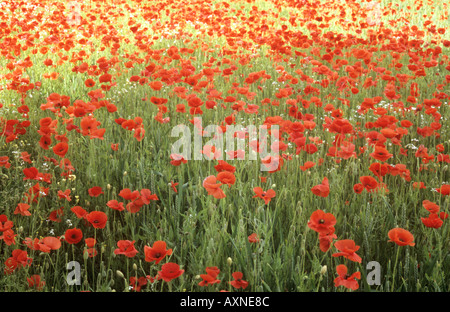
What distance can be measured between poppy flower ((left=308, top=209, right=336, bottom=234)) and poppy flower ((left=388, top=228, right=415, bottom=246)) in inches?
7.8

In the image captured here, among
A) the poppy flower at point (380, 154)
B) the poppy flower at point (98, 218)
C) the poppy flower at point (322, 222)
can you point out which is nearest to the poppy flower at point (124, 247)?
the poppy flower at point (98, 218)

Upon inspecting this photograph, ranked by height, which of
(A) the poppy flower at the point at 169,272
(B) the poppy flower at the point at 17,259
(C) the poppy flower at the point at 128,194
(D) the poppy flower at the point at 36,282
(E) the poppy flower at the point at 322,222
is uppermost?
(E) the poppy flower at the point at 322,222

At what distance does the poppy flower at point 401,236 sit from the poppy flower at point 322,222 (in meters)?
0.20

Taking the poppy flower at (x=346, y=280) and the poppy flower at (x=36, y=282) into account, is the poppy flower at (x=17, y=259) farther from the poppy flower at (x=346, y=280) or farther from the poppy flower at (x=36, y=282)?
the poppy flower at (x=346, y=280)

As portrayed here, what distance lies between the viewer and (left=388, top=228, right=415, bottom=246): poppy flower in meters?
1.50

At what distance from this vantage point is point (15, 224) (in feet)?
7.22

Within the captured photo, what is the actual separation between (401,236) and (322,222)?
0.28 m

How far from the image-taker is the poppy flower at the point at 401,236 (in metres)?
1.50

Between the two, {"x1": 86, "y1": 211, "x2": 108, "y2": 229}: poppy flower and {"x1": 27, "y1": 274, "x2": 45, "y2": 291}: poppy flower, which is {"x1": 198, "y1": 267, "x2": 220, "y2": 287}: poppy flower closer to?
{"x1": 86, "y1": 211, "x2": 108, "y2": 229}: poppy flower

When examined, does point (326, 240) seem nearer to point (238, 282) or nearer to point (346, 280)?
point (346, 280)

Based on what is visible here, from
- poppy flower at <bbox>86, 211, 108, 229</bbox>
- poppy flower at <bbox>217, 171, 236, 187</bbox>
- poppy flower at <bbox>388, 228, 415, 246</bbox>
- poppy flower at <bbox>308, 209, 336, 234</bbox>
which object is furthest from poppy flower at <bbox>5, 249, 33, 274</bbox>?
poppy flower at <bbox>388, 228, 415, 246</bbox>

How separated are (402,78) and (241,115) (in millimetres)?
1540
